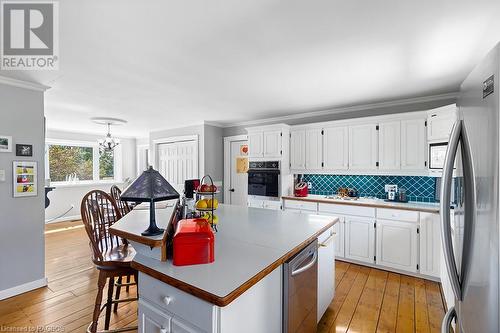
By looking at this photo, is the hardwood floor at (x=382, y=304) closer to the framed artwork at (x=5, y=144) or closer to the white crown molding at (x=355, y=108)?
the white crown molding at (x=355, y=108)

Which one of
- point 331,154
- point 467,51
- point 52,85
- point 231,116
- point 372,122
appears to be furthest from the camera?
point 231,116

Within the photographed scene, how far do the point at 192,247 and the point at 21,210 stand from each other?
9.04ft

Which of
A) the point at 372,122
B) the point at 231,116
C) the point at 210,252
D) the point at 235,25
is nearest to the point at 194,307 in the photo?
the point at 210,252

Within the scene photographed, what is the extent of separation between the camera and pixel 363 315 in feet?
7.41

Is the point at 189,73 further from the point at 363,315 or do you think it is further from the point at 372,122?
the point at 363,315

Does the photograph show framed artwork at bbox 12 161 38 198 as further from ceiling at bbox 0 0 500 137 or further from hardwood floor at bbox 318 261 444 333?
hardwood floor at bbox 318 261 444 333

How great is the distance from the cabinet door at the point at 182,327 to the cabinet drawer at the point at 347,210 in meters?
2.97

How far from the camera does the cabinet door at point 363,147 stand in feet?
11.7

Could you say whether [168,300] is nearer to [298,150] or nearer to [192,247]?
[192,247]

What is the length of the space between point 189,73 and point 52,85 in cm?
179

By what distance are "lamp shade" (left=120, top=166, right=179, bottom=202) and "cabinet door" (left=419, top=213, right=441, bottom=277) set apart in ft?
10.1

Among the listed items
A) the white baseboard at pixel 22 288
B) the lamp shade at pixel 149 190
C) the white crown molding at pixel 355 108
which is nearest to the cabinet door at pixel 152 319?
the lamp shade at pixel 149 190

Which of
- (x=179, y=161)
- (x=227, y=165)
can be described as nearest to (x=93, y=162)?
(x=179, y=161)

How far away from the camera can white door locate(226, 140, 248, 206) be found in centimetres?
524
